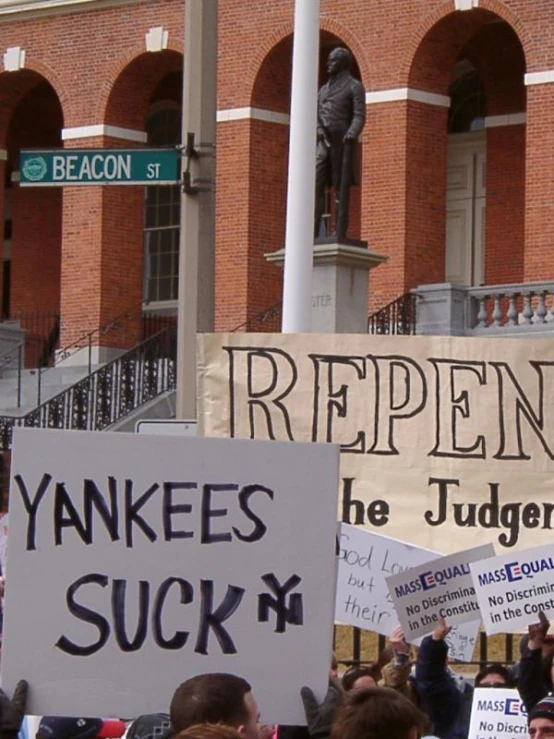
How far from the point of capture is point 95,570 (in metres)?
6.60

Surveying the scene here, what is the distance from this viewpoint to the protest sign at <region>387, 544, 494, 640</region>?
27.3 feet

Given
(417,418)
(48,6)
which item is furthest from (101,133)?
(417,418)

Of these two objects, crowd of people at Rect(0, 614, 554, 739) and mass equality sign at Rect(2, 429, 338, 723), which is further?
mass equality sign at Rect(2, 429, 338, 723)

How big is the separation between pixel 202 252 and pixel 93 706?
16.7 feet

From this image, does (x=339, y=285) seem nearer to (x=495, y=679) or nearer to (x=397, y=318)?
(x=397, y=318)

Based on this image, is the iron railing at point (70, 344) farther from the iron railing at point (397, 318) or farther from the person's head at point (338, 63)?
the person's head at point (338, 63)

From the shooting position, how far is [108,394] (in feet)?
96.5

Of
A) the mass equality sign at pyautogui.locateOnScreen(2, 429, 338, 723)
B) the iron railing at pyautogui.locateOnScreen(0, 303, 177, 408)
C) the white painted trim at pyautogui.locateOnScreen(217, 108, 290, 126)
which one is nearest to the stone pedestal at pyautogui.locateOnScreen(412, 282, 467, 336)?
the white painted trim at pyautogui.locateOnScreen(217, 108, 290, 126)

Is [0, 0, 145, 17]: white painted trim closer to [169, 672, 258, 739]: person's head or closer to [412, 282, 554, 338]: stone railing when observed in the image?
[412, 282, 554, 338]: stone railing

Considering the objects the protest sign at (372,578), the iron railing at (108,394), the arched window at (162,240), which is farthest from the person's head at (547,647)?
the arched window at (162,240)

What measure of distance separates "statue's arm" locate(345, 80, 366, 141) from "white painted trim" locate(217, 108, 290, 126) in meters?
8.65

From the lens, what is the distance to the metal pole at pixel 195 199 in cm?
1137

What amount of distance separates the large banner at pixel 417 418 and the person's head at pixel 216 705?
197 inches

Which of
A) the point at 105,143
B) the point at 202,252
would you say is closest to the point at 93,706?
the point at 202,252
